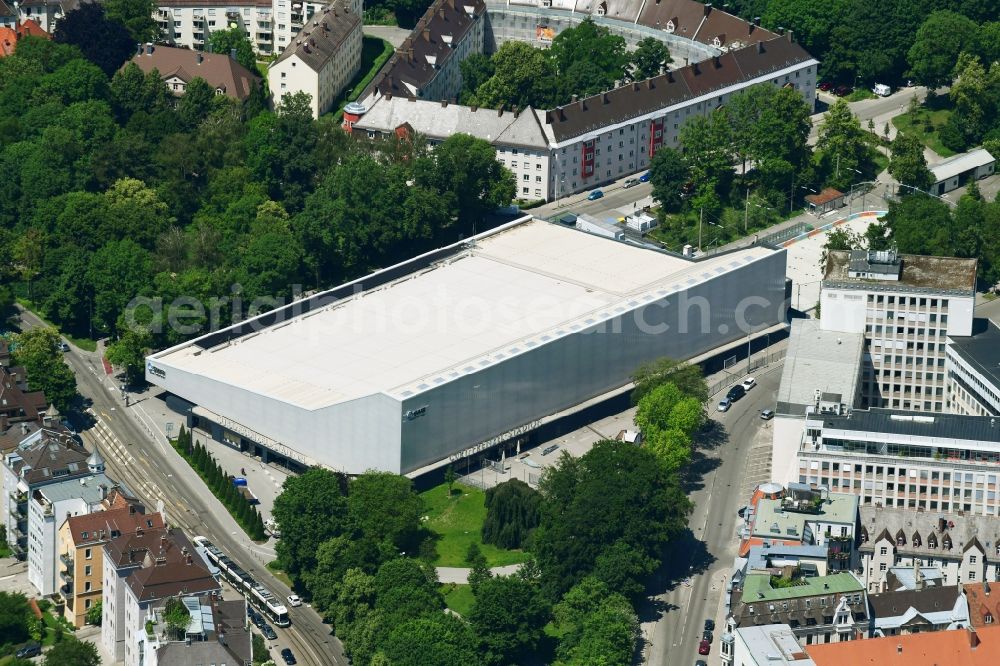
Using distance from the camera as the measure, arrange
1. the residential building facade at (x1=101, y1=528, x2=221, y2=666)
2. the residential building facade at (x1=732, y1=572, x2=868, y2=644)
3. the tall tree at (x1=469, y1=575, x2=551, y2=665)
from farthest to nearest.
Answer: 1. the tall tree at (x1=469, y1=575, x2=551, y2=665)
2. the residential building facade at (x1=101, y1=528, x2=221, y2=666)
3. the residential building facade at (x1=732, y1=572, x2=868, y2=644)

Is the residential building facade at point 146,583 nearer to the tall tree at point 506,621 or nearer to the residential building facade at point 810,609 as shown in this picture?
the tall tree at point 506,621

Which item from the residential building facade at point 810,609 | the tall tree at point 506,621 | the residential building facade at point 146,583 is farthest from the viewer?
the tall tree at point 506,621

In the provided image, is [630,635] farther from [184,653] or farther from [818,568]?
[184,653]

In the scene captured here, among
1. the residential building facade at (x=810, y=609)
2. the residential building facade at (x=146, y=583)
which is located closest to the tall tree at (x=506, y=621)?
the residential building facade at (x=810, y=609)

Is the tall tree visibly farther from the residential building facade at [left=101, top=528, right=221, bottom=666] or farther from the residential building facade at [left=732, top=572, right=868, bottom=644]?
the residential building facade at [left=101, top=528, right=221, bottom=666]

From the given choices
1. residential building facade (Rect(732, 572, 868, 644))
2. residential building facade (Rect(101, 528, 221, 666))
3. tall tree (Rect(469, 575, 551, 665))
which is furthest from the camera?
tall tree (Rect(469, 575, 551, 665))

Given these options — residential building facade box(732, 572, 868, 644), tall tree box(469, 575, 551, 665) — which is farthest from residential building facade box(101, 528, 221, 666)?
residential building facade box(732, 572, 868, 644)

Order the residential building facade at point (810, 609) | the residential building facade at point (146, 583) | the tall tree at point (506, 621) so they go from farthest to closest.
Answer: the tall tree at point (506, 621) → the residential building facade at point (146, 583) → the residential building facade at point (810, 609)

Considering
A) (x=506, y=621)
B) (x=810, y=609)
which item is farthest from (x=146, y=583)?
(x=810, y=609)

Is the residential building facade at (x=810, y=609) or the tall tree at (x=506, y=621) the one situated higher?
the residential building facade at (x=810, y=609)

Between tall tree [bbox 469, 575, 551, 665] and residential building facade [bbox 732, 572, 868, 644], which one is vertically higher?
residential building facade [bbox 732, 572, 868, 644]

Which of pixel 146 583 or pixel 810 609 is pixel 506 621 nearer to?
pixel 810 609
